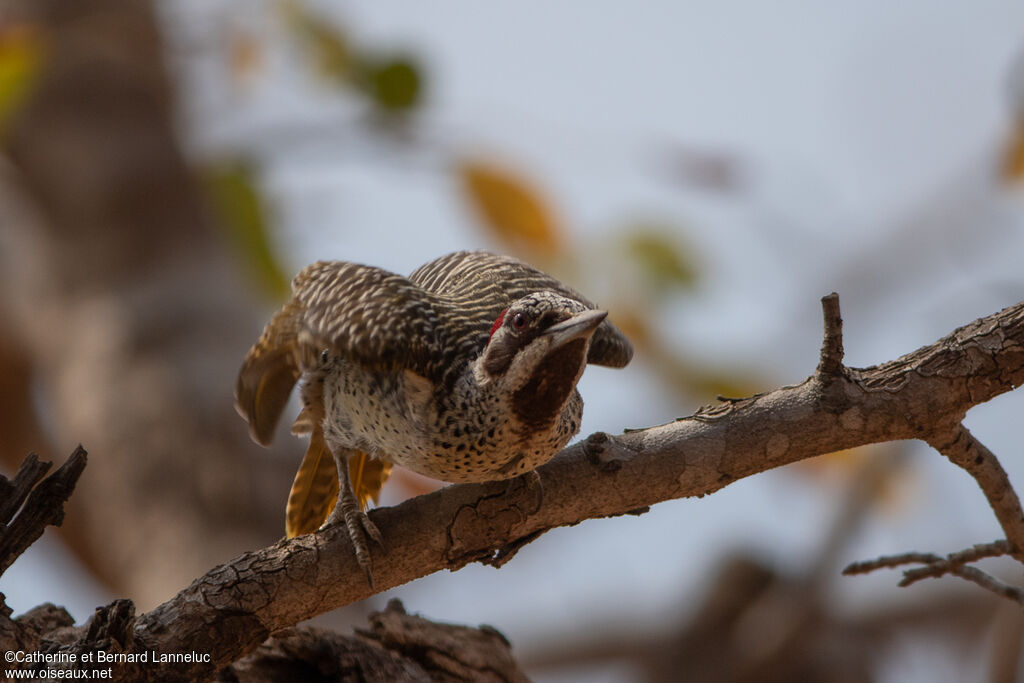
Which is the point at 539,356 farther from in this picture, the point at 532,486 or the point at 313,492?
the point at 313,492

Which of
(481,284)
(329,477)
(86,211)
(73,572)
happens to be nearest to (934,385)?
(481,284)

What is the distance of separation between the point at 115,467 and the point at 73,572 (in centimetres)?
227

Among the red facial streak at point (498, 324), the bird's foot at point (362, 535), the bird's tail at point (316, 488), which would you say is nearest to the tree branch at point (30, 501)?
the bird's foot at point (362, 535)

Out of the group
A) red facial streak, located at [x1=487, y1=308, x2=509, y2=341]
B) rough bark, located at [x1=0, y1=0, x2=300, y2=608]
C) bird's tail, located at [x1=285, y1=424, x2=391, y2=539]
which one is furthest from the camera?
rough bark, located at [x1=0, y1=0, x2=300, y2=608]

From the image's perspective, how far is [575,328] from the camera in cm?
313

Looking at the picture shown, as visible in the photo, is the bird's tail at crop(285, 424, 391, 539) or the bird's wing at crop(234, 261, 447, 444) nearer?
the bird's wing at crop(234, 261, 447, 444)

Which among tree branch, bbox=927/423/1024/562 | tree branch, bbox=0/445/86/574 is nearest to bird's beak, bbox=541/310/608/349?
tree branch, bbox=927/423/1024/562

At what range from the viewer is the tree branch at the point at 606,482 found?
9.78ft

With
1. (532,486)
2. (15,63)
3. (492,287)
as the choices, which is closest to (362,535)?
(532,486)

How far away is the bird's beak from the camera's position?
3.09 metres

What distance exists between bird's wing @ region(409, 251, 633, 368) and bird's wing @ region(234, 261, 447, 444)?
16 centimetres

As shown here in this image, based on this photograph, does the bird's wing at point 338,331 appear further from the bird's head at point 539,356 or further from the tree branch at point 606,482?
the tree branch at point 606,482

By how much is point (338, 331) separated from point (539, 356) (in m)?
0.75

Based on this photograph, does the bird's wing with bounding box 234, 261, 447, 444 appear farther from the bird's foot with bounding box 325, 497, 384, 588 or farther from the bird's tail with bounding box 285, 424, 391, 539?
the bird's foot with bounding box 325, 497, 384, 588
